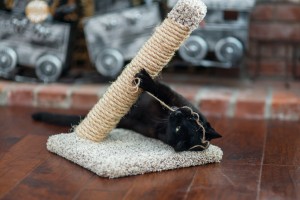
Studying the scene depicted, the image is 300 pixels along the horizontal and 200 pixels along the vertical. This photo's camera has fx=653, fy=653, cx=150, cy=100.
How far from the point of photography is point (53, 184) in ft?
5.55

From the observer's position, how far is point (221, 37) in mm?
2562

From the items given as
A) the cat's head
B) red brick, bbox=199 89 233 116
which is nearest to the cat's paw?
the cat's head

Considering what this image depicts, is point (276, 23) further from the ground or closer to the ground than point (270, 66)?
further from the ground

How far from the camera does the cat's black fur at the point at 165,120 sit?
1826mm

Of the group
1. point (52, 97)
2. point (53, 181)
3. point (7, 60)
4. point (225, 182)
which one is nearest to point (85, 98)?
point (52, 97)

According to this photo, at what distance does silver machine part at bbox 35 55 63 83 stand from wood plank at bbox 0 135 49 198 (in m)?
0.56

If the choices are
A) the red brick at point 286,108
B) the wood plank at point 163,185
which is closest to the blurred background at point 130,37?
Result: the red brick at point 286,108

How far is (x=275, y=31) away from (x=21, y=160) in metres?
1.31

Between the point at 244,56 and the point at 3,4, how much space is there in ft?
3.39

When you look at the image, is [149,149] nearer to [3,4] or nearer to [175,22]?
[175,22]

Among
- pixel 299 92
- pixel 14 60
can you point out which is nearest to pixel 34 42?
pixel 14 60

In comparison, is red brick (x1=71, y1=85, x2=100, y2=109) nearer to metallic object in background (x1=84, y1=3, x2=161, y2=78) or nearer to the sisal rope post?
metallic object in background (x1=84, y1=3, x2=161, y2=78)

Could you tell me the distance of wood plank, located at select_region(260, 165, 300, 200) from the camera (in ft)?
5.35

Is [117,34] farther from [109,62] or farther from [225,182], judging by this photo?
[225,182]
